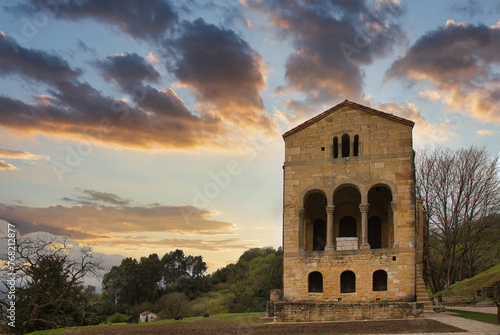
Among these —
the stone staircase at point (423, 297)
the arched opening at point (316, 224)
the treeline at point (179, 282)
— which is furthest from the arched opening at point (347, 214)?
the treeline at point (179, 282)

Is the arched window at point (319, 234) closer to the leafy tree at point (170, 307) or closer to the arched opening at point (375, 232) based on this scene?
the arched opening at point (375, 232)

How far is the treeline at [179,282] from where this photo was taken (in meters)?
58.5

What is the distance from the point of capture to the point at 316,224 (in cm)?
3139

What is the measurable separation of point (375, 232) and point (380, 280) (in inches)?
188

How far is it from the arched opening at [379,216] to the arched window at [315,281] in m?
4.99

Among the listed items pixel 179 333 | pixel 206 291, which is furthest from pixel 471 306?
pixel 206 291

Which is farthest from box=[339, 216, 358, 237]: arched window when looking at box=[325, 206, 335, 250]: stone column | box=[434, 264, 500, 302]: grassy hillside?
box=[434, 264, 500, 302]: grassy hillside

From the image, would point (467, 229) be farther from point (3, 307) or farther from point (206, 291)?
point (206, 291)

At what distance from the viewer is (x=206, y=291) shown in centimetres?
7456

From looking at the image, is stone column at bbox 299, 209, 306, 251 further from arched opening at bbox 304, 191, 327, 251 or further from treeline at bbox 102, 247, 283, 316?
treeline at bbox 102, 247, 283, 316

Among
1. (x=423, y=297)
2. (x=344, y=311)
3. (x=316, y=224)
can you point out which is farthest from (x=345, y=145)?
(x=344, y=311)

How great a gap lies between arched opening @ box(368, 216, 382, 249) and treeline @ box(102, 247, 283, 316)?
2697 cm

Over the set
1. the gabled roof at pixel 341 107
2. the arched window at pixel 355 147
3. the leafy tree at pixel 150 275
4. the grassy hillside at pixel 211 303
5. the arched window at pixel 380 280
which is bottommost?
the grassy hillside at pixel 211 303

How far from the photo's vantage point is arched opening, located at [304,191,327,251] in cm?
3086
